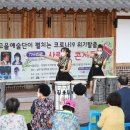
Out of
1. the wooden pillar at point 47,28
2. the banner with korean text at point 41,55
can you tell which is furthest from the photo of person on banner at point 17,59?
the wooden pillar at point 47,28

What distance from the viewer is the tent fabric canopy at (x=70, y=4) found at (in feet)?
48.3

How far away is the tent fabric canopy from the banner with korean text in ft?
4.03

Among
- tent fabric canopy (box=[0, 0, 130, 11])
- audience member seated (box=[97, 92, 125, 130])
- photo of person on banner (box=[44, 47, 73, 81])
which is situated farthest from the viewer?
tent fabric canopy (box=[0, 0, 130, 11])

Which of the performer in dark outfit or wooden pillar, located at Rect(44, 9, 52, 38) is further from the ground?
wooden pillar, located at Rect(44, 9, 52, 38)

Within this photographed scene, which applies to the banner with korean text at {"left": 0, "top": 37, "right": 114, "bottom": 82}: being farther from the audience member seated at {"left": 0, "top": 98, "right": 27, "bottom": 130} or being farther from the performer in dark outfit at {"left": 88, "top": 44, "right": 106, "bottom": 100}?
the audience member seated at {"left": 0, "top": 98, "right": 27, "bottom": 130}

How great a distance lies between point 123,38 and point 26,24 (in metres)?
3.46

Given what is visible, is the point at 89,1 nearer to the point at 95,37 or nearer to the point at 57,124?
the point at 95,37

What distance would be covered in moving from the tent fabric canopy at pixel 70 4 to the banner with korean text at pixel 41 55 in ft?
4.03

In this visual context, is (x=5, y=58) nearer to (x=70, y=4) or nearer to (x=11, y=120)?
(x=70, y=4)

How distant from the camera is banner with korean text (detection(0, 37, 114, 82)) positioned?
15.4m

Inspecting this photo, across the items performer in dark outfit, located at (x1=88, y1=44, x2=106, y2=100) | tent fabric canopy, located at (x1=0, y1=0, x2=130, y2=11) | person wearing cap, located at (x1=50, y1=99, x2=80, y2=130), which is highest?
tent fabric canopy, located at (x1=0, y1=0, x2=130, y2=11)

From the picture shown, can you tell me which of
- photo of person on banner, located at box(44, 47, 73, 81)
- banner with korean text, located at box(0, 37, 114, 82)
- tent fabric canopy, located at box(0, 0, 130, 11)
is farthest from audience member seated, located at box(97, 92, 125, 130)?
banner with korean text, located at box(0, 37, 114, 82)

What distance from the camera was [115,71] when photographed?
55.0ft

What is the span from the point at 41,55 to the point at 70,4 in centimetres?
189
